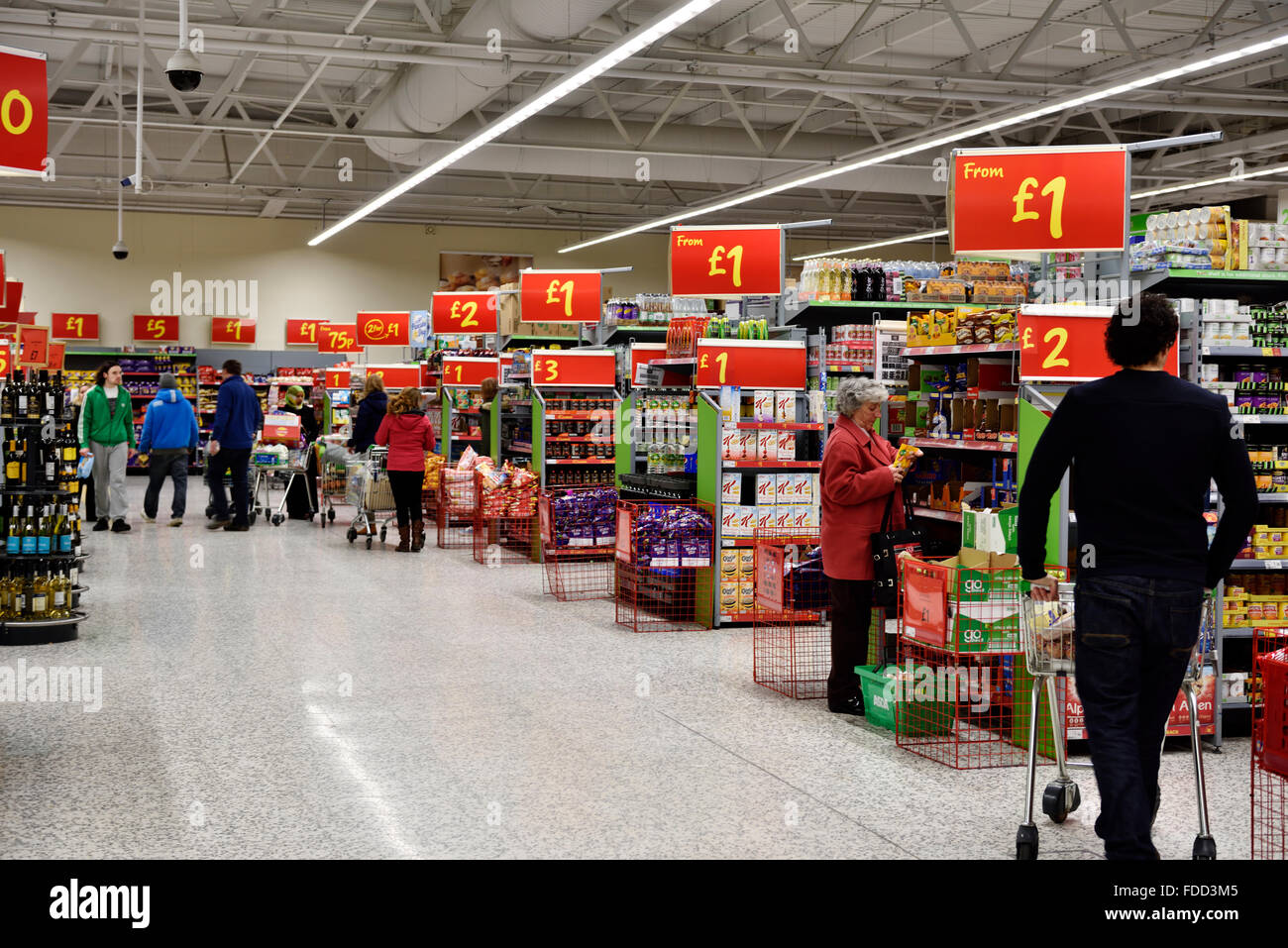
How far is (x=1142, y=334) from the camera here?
3.54m

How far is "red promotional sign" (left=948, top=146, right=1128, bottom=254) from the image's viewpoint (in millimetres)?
5762

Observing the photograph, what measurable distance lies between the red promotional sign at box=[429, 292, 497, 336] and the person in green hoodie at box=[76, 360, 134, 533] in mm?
3410

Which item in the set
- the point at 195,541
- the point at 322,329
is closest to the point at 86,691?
the point at 195,541

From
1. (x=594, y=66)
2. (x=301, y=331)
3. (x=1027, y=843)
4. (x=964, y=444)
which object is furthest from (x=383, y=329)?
(x=1027, y=843)

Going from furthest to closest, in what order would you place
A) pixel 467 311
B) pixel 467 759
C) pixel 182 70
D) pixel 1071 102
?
pixel 467 311 → pixel 1071 102 → pixel 182 70 → pixel 467 759

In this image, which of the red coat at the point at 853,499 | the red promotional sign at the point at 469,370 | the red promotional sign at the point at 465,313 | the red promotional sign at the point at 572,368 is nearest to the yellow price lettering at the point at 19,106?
the red coat at the point at 853,499

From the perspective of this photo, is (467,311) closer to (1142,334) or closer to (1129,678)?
(1142,334)

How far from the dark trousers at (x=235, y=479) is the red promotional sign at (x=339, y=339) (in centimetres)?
727

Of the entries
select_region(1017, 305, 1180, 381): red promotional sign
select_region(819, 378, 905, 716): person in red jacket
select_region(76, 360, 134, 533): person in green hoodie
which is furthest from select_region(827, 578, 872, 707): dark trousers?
select_region(76, 360, 134, 533): person in green hoodie

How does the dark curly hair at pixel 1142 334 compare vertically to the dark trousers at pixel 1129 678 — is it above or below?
above

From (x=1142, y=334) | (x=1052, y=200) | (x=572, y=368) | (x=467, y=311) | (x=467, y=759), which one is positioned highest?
(x=467, y=311)

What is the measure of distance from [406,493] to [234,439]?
235 cm

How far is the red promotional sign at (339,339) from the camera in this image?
21141 mm

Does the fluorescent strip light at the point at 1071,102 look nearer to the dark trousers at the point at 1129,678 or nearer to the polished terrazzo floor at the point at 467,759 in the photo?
the polished terrazzo floor at the point at 467,759
